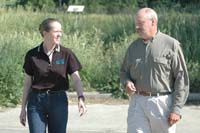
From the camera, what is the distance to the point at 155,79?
5.17 metres

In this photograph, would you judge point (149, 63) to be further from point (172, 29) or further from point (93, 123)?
point (172, 29)

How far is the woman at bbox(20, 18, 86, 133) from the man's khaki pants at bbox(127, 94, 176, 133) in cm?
56

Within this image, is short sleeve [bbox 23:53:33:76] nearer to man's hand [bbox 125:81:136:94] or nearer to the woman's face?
the woman's face

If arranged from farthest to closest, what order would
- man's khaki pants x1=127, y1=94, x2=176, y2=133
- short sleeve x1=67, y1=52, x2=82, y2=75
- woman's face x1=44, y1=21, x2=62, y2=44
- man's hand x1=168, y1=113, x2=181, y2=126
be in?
short sleeve x1=67, y1=52, x2=82, y2=75, woman's face x1=44, y1=21, x2=62, y2=44, man's khaki pants x1=127, y1=94, x2=176, y2=133, man's hand x1=168, y1=113, x2=181, y2=126

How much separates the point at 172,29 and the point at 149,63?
28.3ft

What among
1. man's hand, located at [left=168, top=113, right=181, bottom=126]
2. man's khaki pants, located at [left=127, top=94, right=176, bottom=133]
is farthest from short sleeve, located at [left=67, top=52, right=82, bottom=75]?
man's hand, located at [left=168, top=113, right=181, bottom=126]

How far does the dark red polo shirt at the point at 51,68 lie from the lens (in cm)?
551

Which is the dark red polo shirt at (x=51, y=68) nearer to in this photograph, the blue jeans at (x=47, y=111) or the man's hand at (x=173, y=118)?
the blue jeans at (x=47, y=111)

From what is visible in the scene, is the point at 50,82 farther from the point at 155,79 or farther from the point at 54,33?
the point at 155,79

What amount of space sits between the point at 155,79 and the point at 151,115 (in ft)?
1.09

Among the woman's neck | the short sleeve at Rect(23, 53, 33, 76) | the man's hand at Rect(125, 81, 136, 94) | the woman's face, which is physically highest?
the woman's face

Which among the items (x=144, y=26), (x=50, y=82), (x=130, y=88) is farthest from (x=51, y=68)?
(x=144, y=26)

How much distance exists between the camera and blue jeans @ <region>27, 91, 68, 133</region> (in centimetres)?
545

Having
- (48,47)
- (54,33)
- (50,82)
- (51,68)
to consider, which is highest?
(54,33)
